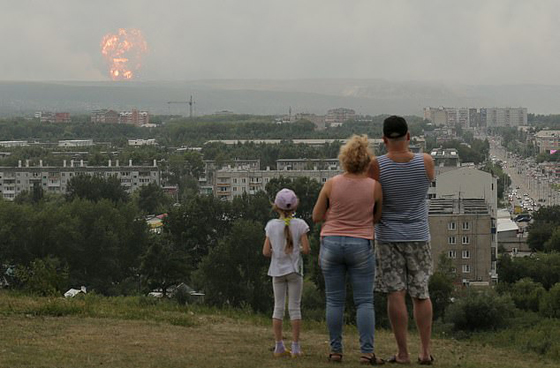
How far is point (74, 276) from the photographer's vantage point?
1329 inches

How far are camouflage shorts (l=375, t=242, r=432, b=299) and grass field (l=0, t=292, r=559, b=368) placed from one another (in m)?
0.59

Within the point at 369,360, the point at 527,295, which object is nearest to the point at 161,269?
the point at 527,295

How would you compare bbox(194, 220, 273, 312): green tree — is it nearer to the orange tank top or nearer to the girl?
the girl

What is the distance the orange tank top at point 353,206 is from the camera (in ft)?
24.8

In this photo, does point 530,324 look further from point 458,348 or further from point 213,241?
point 213,241

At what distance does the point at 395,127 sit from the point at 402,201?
0.50m

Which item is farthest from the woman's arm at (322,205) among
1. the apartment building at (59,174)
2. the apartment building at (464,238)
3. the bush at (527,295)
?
the apartment building at (59,174)

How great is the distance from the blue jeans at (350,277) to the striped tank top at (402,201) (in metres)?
0.21

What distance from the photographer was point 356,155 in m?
7.57

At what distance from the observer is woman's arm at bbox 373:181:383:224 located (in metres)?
7.60

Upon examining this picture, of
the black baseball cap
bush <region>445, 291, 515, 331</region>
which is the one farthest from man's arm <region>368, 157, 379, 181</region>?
bush <region>445, 291, 515, 331</region>

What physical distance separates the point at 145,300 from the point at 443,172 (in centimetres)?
4408

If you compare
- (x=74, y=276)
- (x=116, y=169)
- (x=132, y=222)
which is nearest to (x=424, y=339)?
(x=74, y=276)

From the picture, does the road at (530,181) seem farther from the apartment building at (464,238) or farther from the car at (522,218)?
the apartment building at (464,238)
